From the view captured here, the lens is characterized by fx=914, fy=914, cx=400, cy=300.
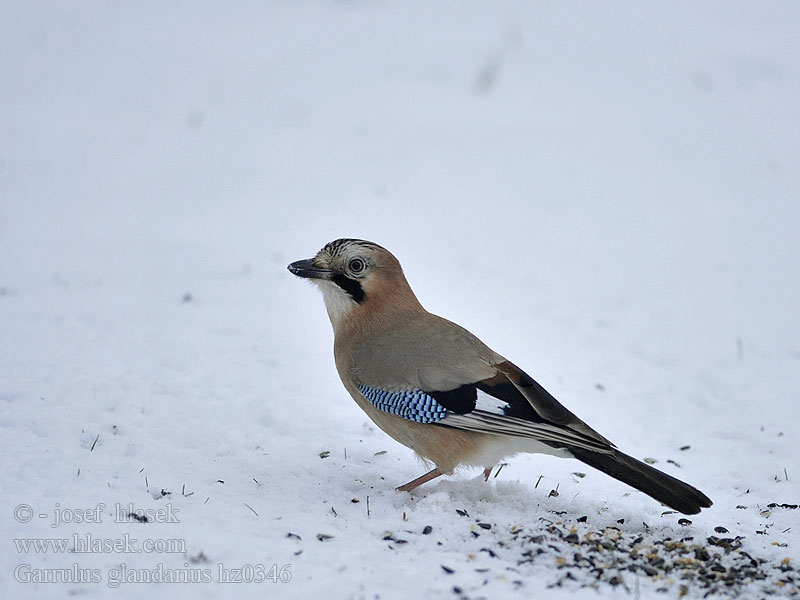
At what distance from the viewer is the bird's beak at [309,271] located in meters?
5.15

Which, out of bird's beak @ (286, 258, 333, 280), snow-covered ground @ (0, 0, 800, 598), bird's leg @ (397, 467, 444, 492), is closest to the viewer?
snow-covered ground @ (0, 0, 800, 598)

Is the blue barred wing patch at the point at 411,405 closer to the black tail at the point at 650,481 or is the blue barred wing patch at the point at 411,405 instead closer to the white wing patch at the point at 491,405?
the white wing patch at the point at 491,405

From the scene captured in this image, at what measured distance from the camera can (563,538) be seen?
4.19 m

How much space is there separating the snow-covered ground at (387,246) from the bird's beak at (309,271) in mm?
1061

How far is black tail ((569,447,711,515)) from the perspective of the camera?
4.34 metres

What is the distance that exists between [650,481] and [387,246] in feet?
15.2

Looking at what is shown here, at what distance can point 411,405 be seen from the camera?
4.73 m

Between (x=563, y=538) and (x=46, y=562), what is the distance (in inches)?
87.2

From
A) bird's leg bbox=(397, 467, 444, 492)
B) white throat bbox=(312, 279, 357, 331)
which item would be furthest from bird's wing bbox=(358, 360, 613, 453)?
white throat bbox=(312, 279, 357, 331)

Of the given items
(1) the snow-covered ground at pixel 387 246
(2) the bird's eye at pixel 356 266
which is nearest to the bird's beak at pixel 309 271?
(2) the bird's eye at pixel 356 266

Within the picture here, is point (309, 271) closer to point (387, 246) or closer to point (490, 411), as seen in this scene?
point (490, 411)

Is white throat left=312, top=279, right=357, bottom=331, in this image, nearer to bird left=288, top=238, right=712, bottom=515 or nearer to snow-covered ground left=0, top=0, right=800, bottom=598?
bird left=288, top=238, right=712, bottom=515

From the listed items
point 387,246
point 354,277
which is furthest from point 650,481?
point 387,246

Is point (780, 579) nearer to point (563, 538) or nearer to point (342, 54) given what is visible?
point (563, 538)
